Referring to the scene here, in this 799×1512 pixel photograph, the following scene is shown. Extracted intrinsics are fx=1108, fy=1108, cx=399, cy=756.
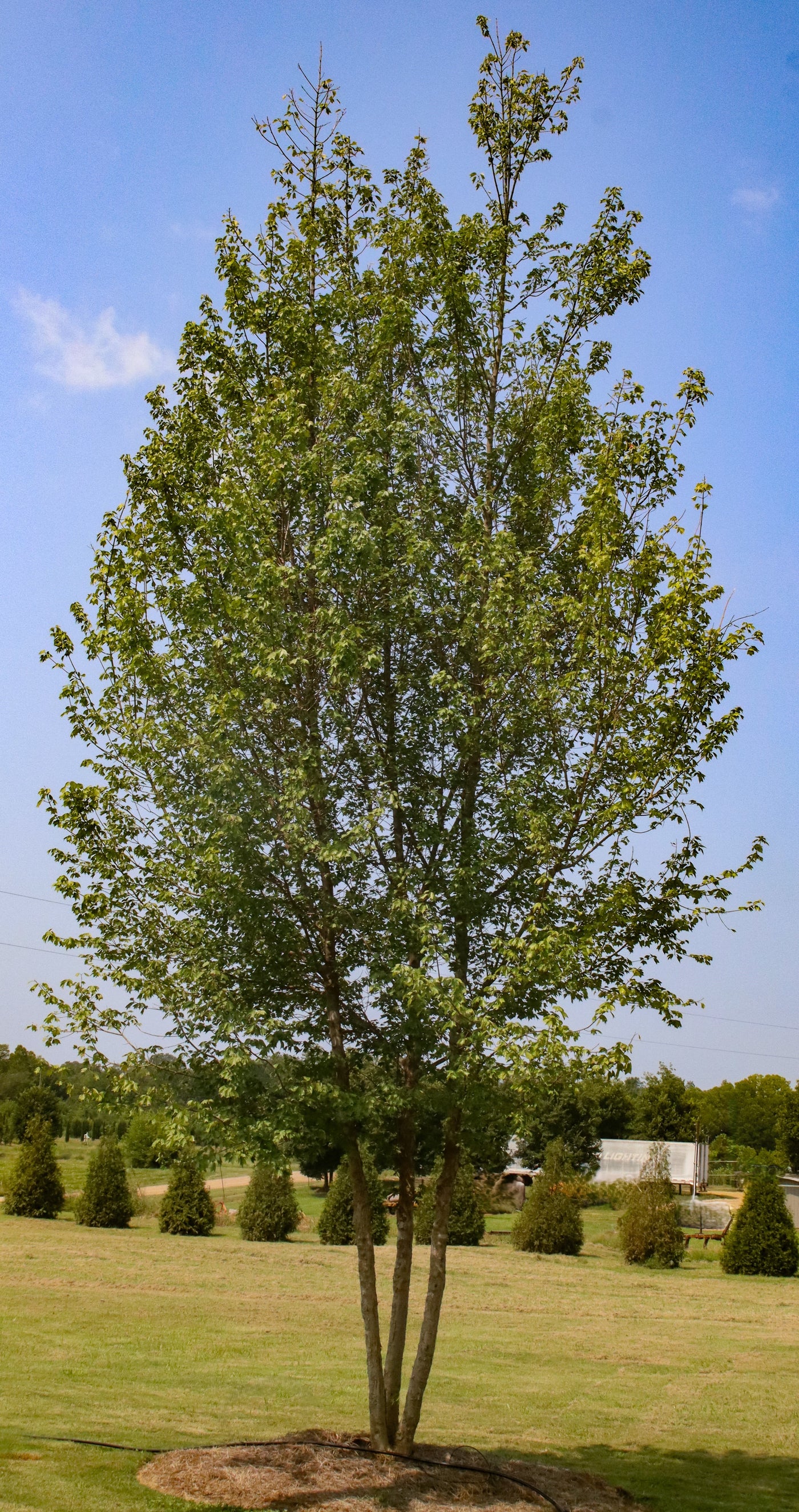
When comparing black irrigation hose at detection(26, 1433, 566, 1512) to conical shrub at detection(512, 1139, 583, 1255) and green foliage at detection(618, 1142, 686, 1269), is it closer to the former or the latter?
conical shrub at detection(512, 1139, 583, 1255)

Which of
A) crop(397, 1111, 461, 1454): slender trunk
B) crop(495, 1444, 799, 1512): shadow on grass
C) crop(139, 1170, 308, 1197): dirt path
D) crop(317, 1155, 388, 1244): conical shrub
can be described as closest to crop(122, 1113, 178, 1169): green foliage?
crop(139, 1170, 308, 1197): dirt path

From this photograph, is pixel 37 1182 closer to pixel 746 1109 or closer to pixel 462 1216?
pixel 462 1216

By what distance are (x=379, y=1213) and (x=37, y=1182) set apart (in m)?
8.42

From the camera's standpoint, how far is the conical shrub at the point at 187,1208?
85.6 ft

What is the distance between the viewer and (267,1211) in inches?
1044

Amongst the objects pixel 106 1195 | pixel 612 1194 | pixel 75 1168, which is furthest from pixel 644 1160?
pixel 106 1195

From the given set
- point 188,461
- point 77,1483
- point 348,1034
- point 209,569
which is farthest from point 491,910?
point 77,1483

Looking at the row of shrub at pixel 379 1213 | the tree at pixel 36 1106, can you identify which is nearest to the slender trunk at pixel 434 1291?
the row of shrub at pixel 379 1213

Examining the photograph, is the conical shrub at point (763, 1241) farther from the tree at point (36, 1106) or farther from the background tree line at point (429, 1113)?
the tree at point (36, 1106)

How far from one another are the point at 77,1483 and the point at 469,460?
8.12 metres

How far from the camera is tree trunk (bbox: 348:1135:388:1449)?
843 cm

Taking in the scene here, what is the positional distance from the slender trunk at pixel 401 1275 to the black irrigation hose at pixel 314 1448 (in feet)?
0.90

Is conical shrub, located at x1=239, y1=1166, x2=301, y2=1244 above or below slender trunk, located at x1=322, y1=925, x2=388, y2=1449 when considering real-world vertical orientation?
below

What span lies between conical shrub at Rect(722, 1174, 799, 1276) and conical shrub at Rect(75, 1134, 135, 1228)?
14240mm
